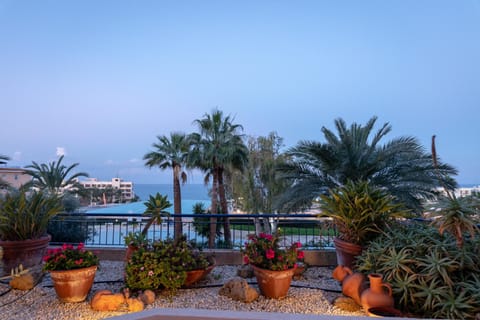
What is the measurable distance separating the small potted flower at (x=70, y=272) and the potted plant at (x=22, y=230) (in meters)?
0.97

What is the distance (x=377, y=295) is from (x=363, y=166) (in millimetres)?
4053

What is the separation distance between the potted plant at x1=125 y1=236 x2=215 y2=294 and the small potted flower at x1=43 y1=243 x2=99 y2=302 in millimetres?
428

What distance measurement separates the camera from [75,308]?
2.92 m

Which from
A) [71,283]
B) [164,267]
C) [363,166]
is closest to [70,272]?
[71,283]

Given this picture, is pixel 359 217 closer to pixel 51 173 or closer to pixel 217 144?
pixel 217 144

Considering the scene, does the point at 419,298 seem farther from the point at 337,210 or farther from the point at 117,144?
the point at 117,144

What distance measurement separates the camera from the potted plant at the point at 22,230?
3.72m

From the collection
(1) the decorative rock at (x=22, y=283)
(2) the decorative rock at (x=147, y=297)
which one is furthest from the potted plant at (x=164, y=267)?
(1) the decorative rock at (x=22, y=283)

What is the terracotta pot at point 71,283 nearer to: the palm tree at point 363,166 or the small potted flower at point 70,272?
the small potted flower at point 70,272

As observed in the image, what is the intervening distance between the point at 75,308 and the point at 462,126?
62.5 ft

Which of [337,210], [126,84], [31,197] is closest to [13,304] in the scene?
[31,197]

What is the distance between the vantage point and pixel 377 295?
2693 mm

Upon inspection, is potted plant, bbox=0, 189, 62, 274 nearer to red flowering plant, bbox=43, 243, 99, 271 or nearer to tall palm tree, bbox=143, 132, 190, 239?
red flowering plant, bbox=43, 243, 99, 271

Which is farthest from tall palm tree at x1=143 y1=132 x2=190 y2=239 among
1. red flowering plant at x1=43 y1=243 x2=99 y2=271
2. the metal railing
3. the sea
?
red flowering plant at x1=43 y1=243 x2=99 y2=271
